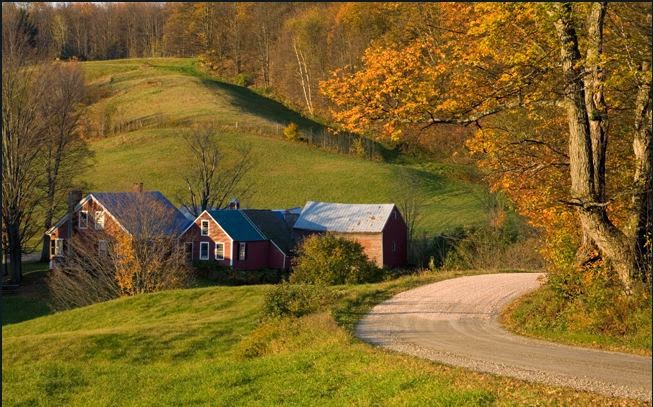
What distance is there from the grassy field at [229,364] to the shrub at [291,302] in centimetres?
45

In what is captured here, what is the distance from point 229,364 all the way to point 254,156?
179ft

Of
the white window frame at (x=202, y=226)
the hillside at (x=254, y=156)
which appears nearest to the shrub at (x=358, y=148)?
the hillside at (x=254, y=156)

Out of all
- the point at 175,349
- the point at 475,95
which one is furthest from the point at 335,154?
the point at 475,95

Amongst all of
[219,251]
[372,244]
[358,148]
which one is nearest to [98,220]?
[219,251]

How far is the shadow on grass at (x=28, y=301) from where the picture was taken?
35234mm

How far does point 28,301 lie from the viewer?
3828cm

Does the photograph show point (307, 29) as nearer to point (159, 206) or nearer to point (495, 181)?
point (159, 206)

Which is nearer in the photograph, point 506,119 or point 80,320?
point 506,119

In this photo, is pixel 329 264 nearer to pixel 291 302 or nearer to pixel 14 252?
pixel 291 302

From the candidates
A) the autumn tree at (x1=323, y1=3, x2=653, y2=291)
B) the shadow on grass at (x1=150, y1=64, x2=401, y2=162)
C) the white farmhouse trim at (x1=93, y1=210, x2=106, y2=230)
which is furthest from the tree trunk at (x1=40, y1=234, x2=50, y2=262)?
the autumn tree at (x1=323, y1=3, x2=653, y2=291)

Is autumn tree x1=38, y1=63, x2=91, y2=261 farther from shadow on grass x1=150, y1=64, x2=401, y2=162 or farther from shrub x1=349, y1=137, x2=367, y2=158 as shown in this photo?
shadow on grass x1=150, y1=64, x2=401, y2=162

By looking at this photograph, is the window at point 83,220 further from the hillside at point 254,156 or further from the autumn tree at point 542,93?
the autumn tree at point 542,93

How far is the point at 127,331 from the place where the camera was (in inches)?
859

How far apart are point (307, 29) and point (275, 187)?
13.2m
